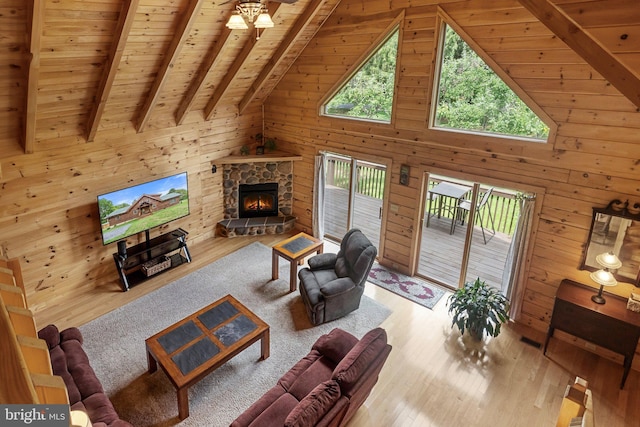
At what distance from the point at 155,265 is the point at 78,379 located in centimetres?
272

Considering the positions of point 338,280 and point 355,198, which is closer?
point 338,280

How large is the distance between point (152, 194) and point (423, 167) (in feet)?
13.4

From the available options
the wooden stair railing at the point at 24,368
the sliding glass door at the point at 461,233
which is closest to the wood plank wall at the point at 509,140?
the sliding glass door at the point at 461,233

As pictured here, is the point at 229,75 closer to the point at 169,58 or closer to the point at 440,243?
the point at 169,58

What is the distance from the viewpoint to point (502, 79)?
479 centimetres

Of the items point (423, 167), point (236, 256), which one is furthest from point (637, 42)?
point (236, 256)

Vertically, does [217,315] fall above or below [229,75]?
below

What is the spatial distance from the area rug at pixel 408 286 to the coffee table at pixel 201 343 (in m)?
2.33

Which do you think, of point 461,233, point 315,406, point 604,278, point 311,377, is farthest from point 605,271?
point 315,406

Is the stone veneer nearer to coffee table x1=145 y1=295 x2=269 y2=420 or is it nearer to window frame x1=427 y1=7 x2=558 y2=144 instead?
coffee table x1=145 y1=295 x2=269 y2=420

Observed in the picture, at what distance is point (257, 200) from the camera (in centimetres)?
778

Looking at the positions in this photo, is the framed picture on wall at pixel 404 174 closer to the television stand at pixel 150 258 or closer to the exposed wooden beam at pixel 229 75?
the exposed wooden beam at pixel 229 75

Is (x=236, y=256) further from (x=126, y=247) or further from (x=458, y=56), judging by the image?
(x=458, y=56)

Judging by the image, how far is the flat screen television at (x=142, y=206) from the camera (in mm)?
5594
